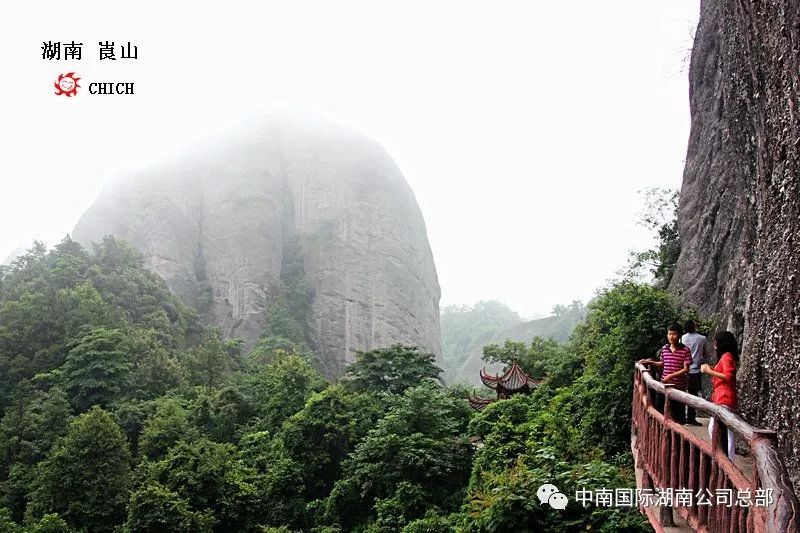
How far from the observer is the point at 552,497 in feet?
24.2

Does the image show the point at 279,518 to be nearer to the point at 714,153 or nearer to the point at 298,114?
the point at 714,153

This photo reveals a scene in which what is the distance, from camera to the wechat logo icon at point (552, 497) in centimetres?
732

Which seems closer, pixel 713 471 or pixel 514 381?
pixel 713 471

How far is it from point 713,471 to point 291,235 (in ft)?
124

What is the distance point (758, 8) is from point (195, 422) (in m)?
19.2

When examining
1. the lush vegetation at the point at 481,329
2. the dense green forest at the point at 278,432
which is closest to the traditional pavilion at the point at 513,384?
the dense green forest at the point at 278,432

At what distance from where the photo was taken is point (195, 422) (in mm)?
19359

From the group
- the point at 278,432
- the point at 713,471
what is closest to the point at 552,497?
the point at 713,471

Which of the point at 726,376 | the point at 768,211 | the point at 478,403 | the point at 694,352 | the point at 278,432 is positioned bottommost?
the point at 278,432

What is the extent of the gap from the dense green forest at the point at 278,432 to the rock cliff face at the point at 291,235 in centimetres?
785

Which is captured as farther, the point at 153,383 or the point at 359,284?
the point at 359,284

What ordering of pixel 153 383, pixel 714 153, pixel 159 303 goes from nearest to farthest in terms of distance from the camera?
pixel 714 153 < pixel 153 383 < pixel 159 303

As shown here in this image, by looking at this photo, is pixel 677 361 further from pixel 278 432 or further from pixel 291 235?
pixel 291 235

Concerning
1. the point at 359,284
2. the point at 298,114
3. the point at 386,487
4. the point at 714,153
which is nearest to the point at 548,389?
the point at 386,487
